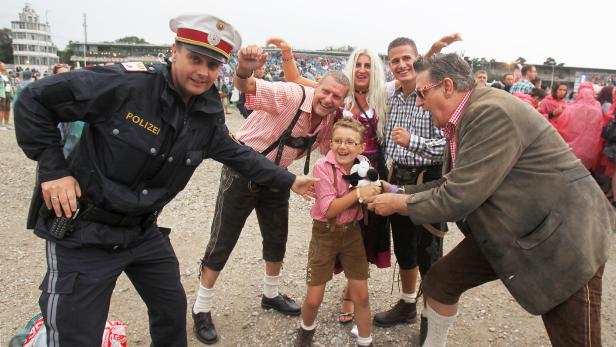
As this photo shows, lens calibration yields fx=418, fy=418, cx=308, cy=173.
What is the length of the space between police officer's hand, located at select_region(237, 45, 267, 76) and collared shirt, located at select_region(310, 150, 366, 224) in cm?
Result: 84

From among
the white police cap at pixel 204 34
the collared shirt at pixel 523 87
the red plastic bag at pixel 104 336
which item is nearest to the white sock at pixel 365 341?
the red plastic bag at pixel 104 336

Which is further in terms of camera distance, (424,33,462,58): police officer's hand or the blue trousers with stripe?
(424,33,462,58): police officer's hand

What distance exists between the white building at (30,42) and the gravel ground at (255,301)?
103288 mm

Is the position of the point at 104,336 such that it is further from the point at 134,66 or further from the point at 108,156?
the point at 134,66

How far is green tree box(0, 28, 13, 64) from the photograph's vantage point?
89.9 metres

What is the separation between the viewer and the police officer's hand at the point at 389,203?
2666mm

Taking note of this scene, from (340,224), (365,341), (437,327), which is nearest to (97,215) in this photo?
(340,224)

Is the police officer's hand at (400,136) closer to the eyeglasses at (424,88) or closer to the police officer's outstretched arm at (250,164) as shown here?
the eyeglasses at (424,88)


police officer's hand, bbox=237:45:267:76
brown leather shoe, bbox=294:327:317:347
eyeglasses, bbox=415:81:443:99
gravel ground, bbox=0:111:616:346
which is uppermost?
police officer's hand, bbox=237:45:267:76

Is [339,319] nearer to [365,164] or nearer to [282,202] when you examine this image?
[282,202]

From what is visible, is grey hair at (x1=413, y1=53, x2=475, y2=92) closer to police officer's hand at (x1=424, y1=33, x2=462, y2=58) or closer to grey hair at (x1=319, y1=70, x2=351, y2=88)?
A: grey hair at (x1=319, y1=70, x2=351, y2=88)

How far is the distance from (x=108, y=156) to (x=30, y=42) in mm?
115812

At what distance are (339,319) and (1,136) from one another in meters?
12.6

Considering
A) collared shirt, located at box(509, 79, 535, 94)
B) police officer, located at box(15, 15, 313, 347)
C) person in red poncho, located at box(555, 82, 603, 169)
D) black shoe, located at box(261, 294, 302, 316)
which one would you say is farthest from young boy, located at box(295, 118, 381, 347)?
collared shirt, located at box(509, 79, 535, 94)
